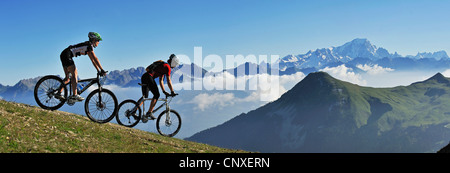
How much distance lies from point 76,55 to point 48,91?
318 centimetres

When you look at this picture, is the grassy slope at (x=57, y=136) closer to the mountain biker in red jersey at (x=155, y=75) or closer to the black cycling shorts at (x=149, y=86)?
the mountain biker in red jersey at (x=155, y=75)

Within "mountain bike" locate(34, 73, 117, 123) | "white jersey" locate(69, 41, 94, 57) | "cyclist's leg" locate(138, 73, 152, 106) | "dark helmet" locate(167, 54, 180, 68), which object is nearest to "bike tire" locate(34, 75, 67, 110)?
"mountain bike" locate(34, 73, 117, 123)

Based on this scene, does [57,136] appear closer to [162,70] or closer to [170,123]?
[162,70]

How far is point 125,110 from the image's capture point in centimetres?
2116

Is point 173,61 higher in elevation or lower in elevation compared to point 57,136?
higher

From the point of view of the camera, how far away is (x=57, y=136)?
17016 millimetres

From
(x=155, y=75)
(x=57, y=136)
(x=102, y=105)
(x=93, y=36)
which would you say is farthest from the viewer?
(x=155, y=75)

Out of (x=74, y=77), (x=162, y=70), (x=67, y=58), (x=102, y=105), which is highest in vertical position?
(x=67, y=58)

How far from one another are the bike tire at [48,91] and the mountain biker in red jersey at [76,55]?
0.82 m

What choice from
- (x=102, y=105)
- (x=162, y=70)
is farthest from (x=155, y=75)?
(x=102, y=105)

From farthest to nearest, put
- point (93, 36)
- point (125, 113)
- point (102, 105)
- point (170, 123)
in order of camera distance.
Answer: point (170, 123) → point (125, 113) → point (102, 105) → point (93, 36)
